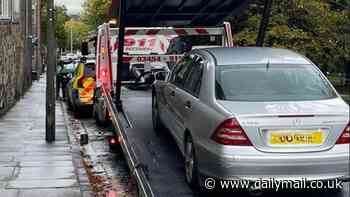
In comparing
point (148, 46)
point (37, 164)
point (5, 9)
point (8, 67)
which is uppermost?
point (5, 9)

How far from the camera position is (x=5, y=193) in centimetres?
748

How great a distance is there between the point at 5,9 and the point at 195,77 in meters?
12.0

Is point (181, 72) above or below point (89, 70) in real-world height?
above

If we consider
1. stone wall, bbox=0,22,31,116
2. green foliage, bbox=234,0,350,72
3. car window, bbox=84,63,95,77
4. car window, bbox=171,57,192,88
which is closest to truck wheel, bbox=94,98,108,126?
car window, bbox=84,63,95,77

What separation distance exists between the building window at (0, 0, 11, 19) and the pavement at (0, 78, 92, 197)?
4.17 m

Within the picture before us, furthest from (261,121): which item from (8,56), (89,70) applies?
(8,56)

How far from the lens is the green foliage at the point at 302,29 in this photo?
96.8 feet

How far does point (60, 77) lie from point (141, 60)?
15390 millimetres

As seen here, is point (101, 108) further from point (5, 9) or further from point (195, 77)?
point (5, 9)

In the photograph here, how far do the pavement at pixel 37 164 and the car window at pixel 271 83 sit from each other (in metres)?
2.04

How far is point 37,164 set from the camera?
9328 mm

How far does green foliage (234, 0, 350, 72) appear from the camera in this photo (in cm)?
2952

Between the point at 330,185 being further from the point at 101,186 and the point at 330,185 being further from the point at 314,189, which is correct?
the point at 101,186

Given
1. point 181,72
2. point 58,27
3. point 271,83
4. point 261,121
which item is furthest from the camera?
point 58,27
